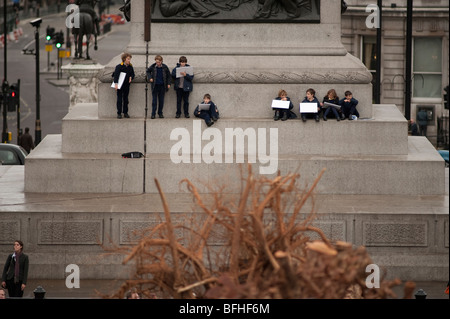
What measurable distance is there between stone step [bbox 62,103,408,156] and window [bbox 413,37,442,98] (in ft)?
99.7

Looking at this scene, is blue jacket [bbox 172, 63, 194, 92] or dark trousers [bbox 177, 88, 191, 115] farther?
dark trousers [bbox 177, 88, 191, 115]

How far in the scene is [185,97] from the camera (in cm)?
2564

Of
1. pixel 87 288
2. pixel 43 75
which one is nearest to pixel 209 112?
pixel 87 288

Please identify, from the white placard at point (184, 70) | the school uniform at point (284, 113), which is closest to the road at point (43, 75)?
the white placard at point (184, 70)

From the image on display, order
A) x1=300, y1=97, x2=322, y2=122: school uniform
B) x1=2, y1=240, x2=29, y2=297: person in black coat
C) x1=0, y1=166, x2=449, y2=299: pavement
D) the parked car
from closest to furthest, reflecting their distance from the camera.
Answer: x1=2, y1=240, x2=29, y2=297: person in black coat, x1=0, y1=166, x2=449, y2=299: pavement, x1=300, y1=97, x2=322, y2=122: school uniform, the parked car

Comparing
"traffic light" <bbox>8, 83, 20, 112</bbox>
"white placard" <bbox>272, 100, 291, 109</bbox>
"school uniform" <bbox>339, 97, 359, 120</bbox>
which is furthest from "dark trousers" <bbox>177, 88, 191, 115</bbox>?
"traffic light" <bbox>8, 83, 20, 112</bbox>

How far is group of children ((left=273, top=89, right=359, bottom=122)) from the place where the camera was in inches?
1000

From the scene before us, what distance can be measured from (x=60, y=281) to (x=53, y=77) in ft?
222

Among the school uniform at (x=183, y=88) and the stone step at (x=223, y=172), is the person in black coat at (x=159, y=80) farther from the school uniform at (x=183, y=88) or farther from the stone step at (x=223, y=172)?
the stone step at (x=223, y=172)

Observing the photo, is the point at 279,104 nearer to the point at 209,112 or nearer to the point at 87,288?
the point at 209,112

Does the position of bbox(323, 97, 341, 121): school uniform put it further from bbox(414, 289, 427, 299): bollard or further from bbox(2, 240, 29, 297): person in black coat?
bbox(414, 289, 427, 299): bollard

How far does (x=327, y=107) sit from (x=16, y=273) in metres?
7.46

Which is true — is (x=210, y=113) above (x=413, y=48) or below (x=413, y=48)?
below

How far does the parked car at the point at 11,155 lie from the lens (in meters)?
33.4
